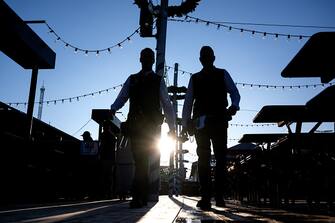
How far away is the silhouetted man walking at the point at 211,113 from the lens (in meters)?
3.55

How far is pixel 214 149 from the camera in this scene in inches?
141

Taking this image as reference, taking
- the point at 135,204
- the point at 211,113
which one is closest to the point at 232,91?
the point at 211,113

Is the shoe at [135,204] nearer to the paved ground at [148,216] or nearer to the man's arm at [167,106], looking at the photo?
the paved ground at [148,216]

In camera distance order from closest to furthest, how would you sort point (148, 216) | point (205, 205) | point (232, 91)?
1. point (148, 216)
2. point (205, 205)
3. point (232, 91)

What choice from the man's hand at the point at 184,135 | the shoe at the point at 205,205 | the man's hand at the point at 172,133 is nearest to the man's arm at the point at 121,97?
the man's hand at the point at 172,133

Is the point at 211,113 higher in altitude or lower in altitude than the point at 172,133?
higher

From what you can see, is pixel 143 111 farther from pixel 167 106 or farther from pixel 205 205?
pixel 205 205

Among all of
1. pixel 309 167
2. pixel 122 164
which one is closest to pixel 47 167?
pixel 122 164

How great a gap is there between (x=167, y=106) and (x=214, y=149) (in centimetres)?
75

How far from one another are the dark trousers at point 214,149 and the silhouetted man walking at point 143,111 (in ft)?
1.68

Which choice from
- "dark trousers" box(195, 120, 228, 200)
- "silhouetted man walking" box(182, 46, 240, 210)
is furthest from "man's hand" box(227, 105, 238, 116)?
"dark trousers" box(195, 120, 228, 200)

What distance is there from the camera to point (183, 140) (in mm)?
3977

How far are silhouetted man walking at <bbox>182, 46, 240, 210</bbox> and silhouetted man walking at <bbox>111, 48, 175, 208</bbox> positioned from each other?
15.0 inches

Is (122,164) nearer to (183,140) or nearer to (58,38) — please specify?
(183,140)
